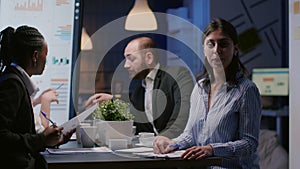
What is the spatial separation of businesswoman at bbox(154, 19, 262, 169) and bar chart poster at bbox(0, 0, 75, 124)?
1.21 m

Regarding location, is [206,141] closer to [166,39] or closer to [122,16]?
[122,16]

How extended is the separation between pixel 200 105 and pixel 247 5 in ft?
9.92

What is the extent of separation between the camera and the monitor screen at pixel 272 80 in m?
4.45

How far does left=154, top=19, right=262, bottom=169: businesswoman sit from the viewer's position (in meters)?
1.86

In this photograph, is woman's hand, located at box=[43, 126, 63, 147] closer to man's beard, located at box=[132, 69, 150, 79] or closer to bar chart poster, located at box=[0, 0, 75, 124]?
man's beard, located at box=[132, 69, 150, 79]

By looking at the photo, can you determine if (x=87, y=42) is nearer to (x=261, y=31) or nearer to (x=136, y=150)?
(x=261, y=31)

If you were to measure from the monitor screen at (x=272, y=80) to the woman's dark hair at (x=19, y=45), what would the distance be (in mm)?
3220

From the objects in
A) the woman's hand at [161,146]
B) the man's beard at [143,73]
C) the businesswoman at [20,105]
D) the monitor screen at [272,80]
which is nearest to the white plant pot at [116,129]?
the woman's hand at [161,146]

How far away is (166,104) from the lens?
2.65 meters

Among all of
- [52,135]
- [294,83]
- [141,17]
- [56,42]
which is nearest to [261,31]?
[141,17]

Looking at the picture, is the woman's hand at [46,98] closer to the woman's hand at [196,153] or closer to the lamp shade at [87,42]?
the lamp shade at [87,42]

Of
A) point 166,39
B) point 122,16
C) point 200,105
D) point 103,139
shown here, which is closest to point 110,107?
point 103,139

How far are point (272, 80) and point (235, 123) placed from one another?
9.17 feet

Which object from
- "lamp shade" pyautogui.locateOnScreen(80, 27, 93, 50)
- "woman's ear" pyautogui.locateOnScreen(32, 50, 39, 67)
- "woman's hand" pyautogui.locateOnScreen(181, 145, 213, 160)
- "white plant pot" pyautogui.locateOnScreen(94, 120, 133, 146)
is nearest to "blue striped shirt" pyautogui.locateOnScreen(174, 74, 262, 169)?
"woman's hand" pyautogui.locateOnScreen(181, 145, 213, 160)
